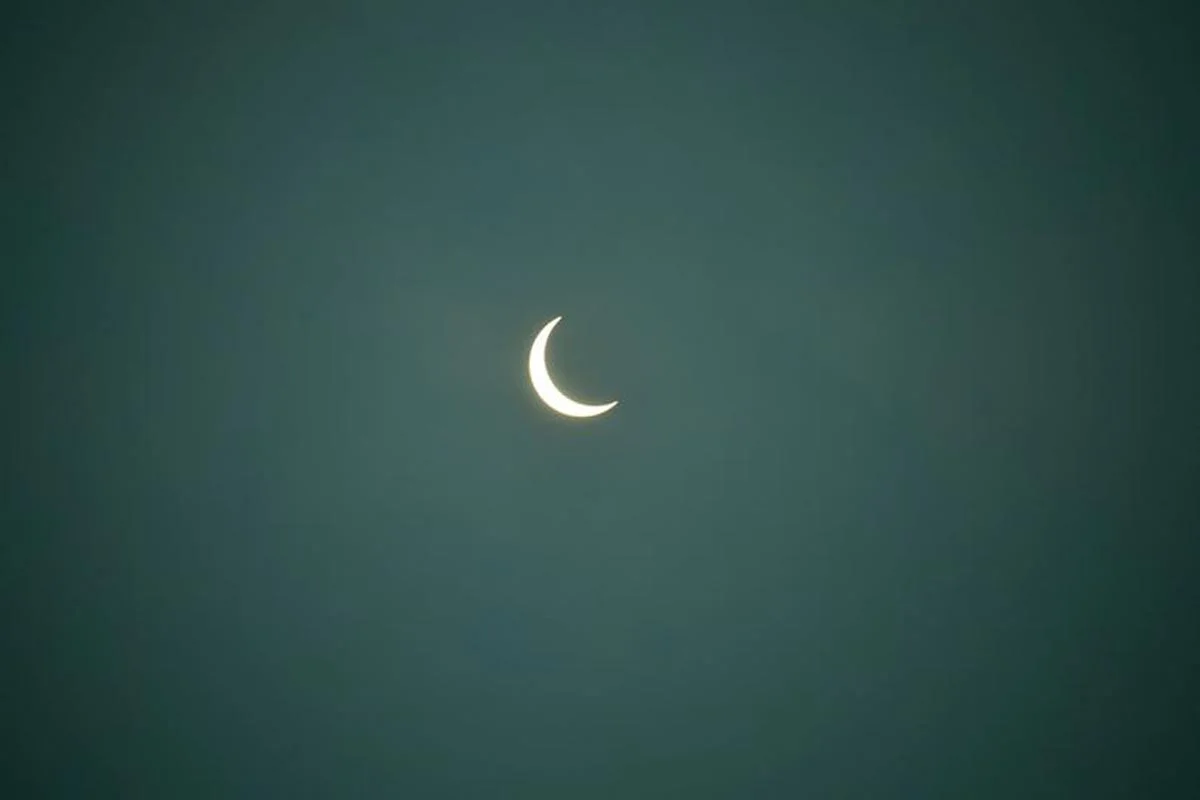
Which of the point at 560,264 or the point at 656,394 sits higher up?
the point at 560,264

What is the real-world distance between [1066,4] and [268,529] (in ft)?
22.0

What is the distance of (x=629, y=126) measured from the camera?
5.34 meters

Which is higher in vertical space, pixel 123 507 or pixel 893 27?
pixel 893 27

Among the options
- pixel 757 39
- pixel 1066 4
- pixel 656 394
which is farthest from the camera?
pixel 656 394

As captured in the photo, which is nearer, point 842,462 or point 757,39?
point 757,39

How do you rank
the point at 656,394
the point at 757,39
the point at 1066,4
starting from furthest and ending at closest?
the point at 656,394 < the point at 757,39 < the point at 1066,4

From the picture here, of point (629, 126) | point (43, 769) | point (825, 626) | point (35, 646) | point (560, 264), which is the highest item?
point (629, 126)

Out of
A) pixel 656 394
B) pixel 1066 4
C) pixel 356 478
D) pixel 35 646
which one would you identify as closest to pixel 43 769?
pixel 35 646

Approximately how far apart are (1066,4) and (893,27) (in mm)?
1072

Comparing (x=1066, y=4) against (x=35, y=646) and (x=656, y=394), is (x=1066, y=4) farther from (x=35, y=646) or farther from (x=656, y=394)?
(x=35, y=646)

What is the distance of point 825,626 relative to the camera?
19.6ft

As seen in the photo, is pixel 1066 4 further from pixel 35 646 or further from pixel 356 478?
pixel 35 646

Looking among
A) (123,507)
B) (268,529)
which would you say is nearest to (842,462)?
(268,529)

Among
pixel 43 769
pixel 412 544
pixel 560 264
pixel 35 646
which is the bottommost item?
pixel 43 769
